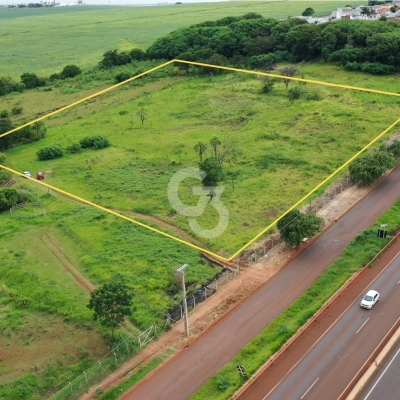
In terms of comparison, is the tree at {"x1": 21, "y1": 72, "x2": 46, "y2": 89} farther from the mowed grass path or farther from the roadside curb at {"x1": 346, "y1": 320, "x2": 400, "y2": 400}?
the roadside curb at {"x1": 346, "y1": 320, "x2": 400, "y2": 400}

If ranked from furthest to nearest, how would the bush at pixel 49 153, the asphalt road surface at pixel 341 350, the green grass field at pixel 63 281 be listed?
the bush at pixel 49 153 → the green grass field at pixel 63 281 → the asphalt road surface at pixel 341 350

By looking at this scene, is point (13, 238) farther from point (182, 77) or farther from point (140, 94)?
point (182, 77)

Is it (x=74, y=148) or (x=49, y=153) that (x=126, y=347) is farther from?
(x=74, y=148)

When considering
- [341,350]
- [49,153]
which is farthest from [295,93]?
[341,350]

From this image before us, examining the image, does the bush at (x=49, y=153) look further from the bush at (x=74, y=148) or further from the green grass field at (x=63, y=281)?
the green grass field at (x=63, y=281)

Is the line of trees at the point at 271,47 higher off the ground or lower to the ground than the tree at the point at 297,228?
higher

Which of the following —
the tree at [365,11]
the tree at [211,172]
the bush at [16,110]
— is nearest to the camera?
the tree at [211,172]

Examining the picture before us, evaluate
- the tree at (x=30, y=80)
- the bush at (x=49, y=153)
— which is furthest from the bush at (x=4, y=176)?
the tree at (x=30, y=80)
